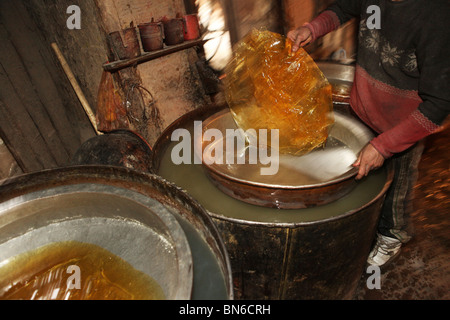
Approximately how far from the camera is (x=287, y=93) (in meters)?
2.28

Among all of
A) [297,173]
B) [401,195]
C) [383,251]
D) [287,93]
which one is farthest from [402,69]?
[383,251]

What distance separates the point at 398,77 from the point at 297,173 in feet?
3.20

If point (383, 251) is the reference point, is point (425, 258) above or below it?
below

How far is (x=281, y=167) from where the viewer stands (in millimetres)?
2332

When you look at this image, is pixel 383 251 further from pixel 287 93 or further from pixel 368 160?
pixel 287 93

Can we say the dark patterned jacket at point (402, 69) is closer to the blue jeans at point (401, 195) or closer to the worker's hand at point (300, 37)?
the worker's hand at point (300, 37)

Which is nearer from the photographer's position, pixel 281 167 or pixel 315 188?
pixel 315 188

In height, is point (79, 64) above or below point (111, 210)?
above

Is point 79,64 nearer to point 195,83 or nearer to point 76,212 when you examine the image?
point 195,83

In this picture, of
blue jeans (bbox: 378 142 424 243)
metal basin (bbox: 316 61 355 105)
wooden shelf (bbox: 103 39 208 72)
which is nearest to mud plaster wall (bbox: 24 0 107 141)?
wooden shelf (bbox: 103 39 208 72)
